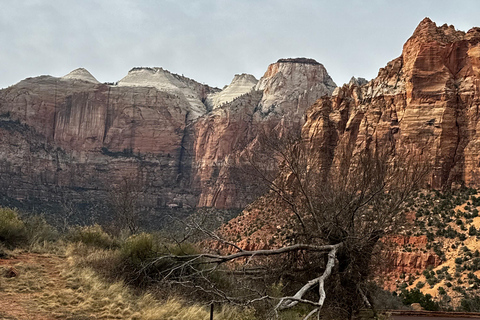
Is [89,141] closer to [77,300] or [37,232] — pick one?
[37,232]

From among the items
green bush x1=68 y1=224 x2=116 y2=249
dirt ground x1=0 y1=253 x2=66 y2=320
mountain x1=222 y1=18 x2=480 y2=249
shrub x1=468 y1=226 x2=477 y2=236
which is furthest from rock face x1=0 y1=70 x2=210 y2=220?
dirt ground x1=0 y1=253 x2=66 y2=320

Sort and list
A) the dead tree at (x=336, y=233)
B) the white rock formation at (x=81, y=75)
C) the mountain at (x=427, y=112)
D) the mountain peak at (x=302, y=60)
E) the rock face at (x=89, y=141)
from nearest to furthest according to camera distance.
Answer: the dead tree at (x=336, y=233), the mountain at (x=427, y=112), the rock face at (x=89, y=141), the mountain peak at (x=302, y=60), the white rock formation at (x=81, y=75)

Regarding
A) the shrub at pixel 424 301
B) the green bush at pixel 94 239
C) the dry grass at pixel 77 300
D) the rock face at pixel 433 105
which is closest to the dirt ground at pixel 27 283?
the dry grass at pixel 77 300

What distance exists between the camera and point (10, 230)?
1585 cm

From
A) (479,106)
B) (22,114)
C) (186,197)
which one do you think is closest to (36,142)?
(22,114)

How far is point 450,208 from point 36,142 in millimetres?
83528

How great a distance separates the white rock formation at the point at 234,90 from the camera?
117 m

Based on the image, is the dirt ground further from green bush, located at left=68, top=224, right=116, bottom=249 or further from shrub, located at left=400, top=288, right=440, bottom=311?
shrub, located at left=400, top=288, right=440, bottom=311

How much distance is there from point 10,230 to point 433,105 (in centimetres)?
3921

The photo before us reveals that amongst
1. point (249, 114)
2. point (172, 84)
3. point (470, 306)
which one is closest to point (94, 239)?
point (470, 306)

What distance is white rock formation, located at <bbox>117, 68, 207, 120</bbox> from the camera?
114250mm

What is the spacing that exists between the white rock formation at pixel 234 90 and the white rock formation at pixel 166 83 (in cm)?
317

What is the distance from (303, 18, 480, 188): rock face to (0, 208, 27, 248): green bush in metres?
28.8

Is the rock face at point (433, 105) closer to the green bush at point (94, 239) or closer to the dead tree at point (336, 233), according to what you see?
the green bush at point (94, 239)
